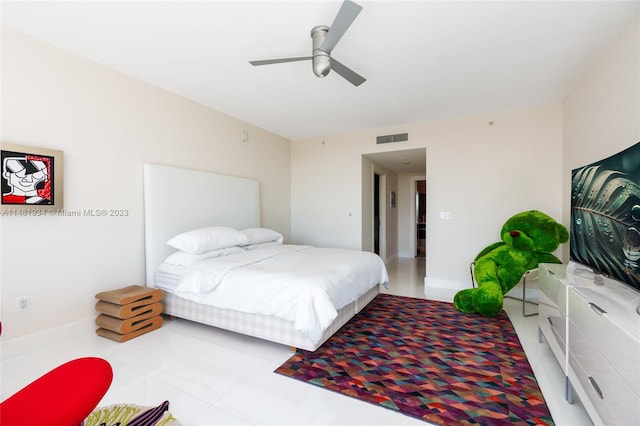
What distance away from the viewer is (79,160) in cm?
266

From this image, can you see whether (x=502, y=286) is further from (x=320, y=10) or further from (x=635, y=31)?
(x=320, y=10)

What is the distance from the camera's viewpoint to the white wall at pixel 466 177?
3822 millimetres

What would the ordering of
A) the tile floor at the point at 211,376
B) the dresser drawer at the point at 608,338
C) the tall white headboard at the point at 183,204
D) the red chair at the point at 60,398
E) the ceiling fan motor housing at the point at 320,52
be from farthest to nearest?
the tall white headboard at the point at 183,204 → the ceiling fan motor housing at the point at 320,52 → the tile floor at the point at 211,376 → the dresser drawer at the point at 608,338 → the red chair at the point at 60,398

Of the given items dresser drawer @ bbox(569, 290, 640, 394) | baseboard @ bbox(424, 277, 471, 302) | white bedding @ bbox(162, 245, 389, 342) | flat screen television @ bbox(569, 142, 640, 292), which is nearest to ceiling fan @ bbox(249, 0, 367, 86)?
white bedding @ bbox(162, 245, 389, 342)

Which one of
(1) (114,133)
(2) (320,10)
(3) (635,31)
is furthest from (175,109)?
(3) (635,31)

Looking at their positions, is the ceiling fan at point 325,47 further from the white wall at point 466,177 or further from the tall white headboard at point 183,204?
the white wall at point 466,177

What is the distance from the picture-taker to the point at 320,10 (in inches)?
79.1

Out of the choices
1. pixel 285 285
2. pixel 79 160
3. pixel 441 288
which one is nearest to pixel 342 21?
pixel 285 285

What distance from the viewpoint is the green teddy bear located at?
3.06 metres

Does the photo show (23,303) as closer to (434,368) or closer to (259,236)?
(259,236)

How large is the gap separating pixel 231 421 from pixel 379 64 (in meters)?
3.03

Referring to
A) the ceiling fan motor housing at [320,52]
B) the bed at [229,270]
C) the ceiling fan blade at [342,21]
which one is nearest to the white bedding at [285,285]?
the bed at [229,270]

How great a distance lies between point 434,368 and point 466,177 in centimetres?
299

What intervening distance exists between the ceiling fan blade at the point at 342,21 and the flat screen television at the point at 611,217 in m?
1.69
